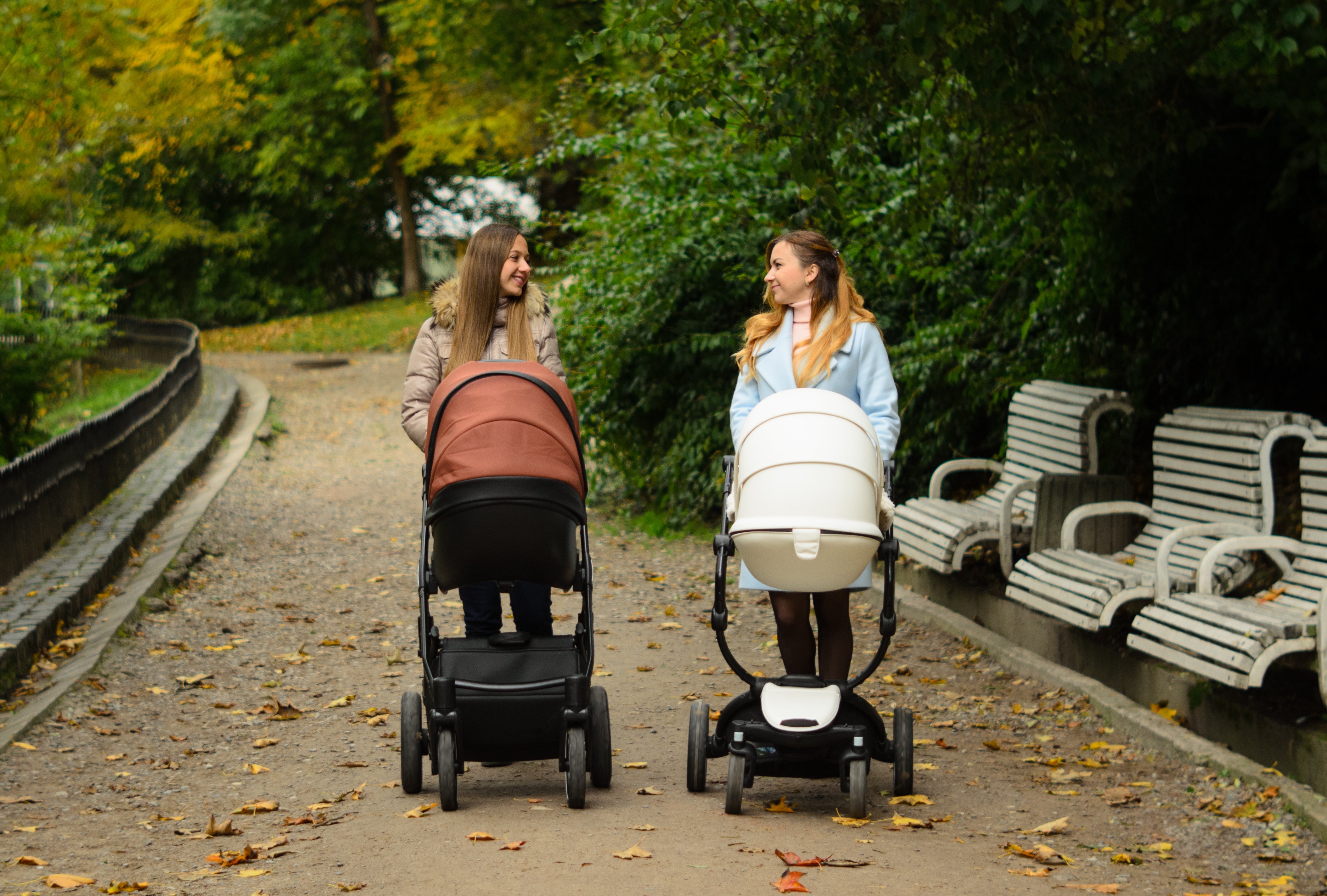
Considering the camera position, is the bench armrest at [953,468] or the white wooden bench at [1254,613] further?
the bench armrest at [953,468]

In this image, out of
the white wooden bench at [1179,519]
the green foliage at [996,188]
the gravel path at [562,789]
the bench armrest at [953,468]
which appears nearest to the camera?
the gravel path at [562,789]

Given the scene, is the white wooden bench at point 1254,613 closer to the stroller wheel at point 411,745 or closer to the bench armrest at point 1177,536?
the bench armrest at point 1177,536

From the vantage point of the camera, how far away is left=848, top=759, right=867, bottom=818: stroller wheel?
15.0 ft

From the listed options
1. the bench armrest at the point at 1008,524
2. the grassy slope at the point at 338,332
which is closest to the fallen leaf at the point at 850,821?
the bench armrest at the point at 1008,524

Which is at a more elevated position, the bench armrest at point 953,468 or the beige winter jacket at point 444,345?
the beige winter jacket at point 444,345

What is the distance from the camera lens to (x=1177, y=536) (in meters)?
5.70

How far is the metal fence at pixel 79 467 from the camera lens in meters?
8.63

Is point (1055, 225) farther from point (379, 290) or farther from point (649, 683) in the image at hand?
point (379, 290)

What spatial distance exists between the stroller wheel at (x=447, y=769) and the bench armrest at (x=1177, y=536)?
297 cm

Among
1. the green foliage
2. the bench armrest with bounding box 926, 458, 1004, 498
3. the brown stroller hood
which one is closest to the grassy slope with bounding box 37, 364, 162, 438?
the green foliage

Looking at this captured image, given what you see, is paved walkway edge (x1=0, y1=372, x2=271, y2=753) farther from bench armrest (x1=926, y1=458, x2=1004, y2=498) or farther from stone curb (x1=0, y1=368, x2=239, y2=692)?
bench armrest (x1=926, y1=458, x2=1004, y2=498)

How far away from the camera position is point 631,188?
11.0m

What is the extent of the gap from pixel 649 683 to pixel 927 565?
200cm

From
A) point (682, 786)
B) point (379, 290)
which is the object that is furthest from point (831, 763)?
point (379, 290)
